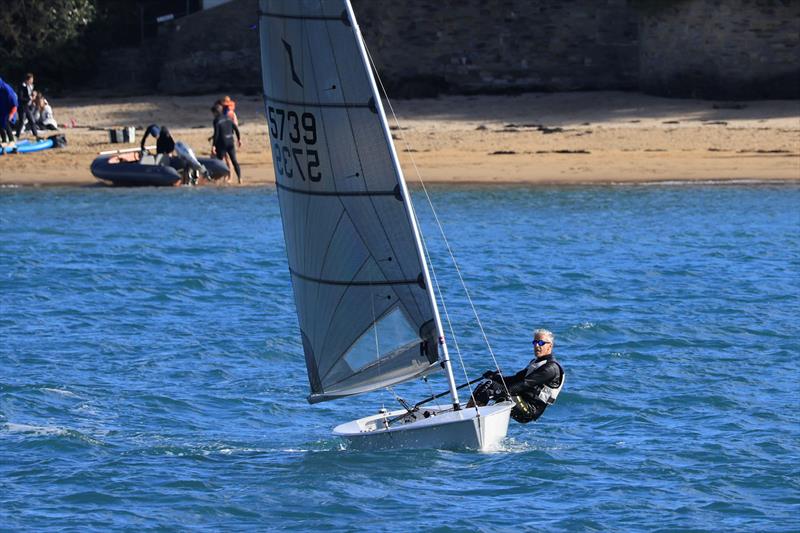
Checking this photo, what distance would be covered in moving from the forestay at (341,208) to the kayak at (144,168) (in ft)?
60.3

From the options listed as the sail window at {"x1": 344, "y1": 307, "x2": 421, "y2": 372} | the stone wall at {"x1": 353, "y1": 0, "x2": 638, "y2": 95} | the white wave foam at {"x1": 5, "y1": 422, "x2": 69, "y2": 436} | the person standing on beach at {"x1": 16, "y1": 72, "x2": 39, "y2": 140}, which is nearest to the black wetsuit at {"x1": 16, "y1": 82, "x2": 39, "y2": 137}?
the person standing on beach at {"x1": 16, "y1": 72, "x2": 39, "y2": 140}

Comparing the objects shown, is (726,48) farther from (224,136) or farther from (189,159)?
(189,159)

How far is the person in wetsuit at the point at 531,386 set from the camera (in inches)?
553

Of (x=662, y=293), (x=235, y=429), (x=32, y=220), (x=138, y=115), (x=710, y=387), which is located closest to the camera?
(x=235, y=429)

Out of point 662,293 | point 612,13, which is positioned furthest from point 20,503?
point 612,13

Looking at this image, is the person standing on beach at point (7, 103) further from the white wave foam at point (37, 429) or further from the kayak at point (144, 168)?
the white wave foam at point (37, 429)

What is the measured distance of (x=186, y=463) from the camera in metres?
15.0

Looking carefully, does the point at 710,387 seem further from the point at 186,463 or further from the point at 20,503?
the point at 20,503

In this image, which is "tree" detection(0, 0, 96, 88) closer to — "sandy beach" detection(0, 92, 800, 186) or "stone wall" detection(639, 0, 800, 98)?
"sandy beach" detection(0, 92, 800, 186)

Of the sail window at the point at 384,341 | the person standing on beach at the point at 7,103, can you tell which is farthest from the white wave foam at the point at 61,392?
the person standing on beach at the point at 7,103

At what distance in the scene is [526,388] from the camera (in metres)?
14.2

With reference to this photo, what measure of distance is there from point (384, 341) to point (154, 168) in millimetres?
19363

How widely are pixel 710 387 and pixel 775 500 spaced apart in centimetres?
395

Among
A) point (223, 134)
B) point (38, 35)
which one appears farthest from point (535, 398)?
point (38, 35)
